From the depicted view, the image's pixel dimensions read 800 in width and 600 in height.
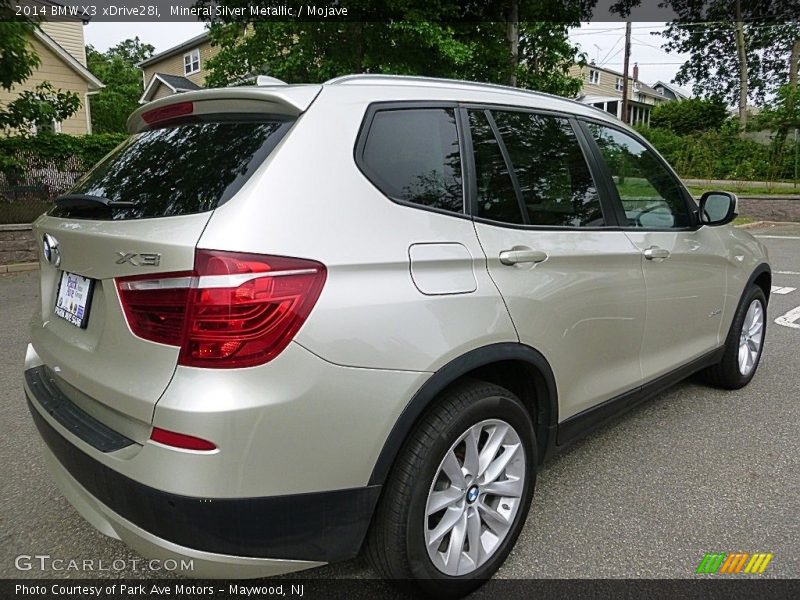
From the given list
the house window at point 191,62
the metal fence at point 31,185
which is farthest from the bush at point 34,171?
the house window at point 191,62

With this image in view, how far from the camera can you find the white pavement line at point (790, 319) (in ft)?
19.7

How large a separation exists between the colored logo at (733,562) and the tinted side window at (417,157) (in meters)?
1.67

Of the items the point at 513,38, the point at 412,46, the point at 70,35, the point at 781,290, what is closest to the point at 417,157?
the point at 781,290

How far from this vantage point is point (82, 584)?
2240 millimetres

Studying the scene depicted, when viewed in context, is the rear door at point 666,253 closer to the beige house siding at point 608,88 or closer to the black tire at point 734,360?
the black tire at point 734,360

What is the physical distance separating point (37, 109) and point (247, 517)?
9615 millimetres

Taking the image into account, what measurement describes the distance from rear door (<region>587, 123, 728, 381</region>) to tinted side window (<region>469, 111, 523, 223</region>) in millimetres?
780

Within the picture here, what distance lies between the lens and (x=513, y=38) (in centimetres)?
1371

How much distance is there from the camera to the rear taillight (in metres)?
1.61

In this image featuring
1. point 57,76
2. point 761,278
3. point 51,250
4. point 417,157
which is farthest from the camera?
point 57,76

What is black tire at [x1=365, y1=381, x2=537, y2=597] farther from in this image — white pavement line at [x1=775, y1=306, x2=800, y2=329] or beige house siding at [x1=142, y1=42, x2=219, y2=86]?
beige house siding at [x1=142, y1=42, x2=219, y2=86]

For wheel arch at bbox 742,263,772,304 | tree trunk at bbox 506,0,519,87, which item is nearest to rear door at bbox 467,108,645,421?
wheel arch at bbox 742,263,772,304

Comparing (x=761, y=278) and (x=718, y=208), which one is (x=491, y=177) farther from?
(x=761, y=278)

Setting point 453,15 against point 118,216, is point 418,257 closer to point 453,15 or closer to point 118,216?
point 118,216
